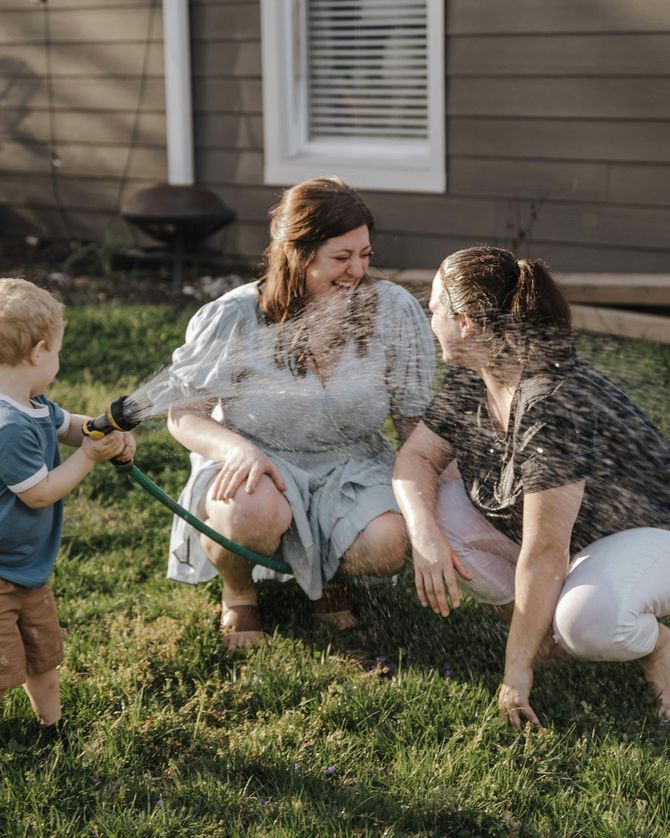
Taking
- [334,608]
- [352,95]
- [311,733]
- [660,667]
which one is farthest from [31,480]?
[352,95]

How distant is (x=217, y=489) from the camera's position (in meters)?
3.09

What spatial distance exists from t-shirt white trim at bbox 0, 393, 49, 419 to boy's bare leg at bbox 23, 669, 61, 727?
632 mm

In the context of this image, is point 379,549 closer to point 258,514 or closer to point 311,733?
point 258,514

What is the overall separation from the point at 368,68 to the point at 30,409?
5.08m

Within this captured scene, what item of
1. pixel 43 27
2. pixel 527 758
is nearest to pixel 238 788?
pixel 527 758

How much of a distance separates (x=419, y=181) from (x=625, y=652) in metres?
4.57

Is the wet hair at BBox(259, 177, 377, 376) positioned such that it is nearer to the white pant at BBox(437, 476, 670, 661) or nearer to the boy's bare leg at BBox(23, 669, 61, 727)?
the white pant at BBox(437, 476, 670, 661)

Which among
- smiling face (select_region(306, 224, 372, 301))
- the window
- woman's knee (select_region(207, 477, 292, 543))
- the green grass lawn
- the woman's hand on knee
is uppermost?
the window

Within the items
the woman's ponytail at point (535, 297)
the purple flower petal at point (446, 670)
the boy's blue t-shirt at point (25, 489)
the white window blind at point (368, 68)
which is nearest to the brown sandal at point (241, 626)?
the purple flower petal at point (446, 670)

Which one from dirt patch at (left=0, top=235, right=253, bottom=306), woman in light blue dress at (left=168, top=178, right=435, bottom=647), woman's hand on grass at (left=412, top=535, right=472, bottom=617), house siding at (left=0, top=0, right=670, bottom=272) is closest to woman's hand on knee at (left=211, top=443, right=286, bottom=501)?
woman in light blue dress at (left=168, top=178, right=435, bottom=647)

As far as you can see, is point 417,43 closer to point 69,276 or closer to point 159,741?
point 69,276

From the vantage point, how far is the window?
6801 mm

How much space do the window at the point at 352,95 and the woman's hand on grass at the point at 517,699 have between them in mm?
4456

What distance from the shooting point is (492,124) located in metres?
6.47
